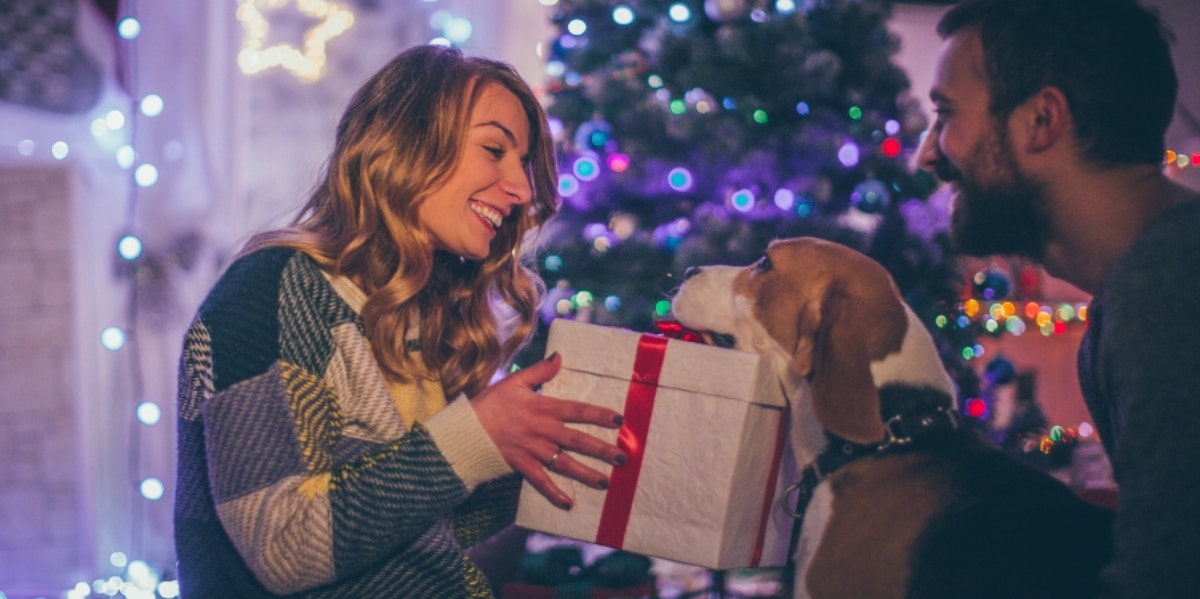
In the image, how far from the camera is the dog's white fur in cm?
178

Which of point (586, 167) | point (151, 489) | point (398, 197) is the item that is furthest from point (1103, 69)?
point (151, 489)

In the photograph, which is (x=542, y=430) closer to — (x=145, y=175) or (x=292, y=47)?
(x=145, y=175)

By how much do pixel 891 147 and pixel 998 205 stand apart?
217 centimetres

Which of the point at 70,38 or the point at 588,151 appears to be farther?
the point at 70,38

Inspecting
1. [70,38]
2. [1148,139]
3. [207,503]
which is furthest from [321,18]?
[1148,139]

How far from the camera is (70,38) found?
4613mm

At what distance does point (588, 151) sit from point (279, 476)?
2618 mm

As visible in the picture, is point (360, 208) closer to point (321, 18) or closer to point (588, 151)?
point (588, 151)

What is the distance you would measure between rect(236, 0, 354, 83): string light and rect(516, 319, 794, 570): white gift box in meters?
3.67

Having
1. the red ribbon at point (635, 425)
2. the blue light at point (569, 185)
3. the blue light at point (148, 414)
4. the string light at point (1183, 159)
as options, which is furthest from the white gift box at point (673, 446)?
the string light at point (1183, 159)

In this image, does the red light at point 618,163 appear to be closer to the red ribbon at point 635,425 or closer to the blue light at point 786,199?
the blue light at point 786,199

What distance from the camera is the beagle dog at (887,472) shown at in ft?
5.27

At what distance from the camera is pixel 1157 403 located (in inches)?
53.0

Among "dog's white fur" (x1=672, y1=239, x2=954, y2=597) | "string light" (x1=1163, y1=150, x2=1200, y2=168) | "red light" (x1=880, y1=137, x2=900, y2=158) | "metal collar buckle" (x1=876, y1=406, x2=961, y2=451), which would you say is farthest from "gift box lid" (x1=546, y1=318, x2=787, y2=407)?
"string light" (x1=1163, y1=150, x2=1200, y2=168)
